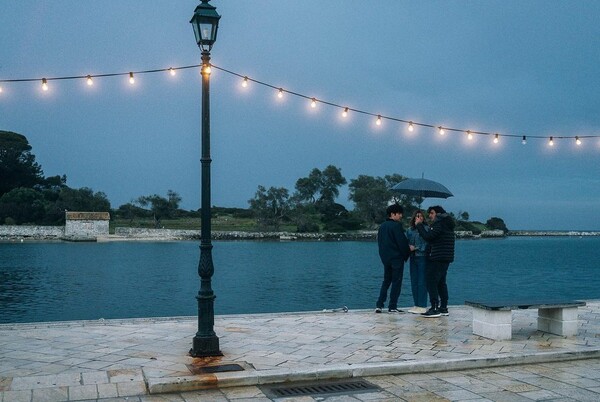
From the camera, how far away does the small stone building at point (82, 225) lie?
9243 cm

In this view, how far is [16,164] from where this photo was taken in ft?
319

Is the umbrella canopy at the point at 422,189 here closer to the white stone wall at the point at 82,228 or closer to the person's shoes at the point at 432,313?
the person's shoes at the point at 432,313

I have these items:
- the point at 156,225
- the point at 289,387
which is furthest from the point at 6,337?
the point at 156,225

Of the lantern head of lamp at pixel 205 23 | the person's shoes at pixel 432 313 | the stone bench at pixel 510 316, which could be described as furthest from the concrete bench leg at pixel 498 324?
the lantern head of lamp at pixel 205 23

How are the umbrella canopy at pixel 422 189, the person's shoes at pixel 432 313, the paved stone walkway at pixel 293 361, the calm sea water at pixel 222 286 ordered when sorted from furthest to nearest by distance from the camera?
1. the calm sea water at pixel 222 286
2. the umbrella canopy at pixel 422 189
3. the person's shoes at pixel 432 313
4. the paved stone walkway at pixel 293 361

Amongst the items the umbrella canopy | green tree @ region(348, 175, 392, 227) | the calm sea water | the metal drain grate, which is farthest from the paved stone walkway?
green tree @ region(348, 175, 392, 227)

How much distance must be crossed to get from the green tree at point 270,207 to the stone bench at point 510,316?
105m

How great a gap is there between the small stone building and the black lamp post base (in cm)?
9191

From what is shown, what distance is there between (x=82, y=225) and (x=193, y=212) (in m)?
42.5

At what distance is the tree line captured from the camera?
312 ft

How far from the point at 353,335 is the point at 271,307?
58.1 feet

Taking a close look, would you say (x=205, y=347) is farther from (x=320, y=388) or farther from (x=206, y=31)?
(x=206, y=31)

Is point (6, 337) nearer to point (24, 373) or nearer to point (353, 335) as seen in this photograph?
point (24, 373)

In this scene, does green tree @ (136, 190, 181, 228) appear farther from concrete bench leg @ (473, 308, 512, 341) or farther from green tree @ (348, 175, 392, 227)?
concrete bench leg @ (473, 308, 512, 341)
